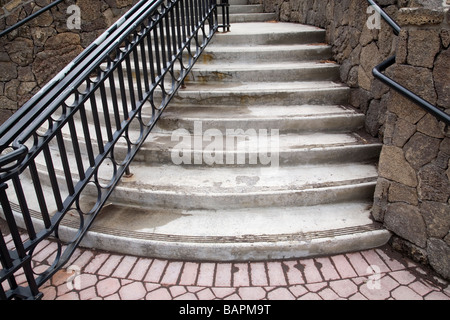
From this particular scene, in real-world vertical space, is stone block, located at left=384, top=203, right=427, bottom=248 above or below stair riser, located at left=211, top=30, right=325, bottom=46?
below

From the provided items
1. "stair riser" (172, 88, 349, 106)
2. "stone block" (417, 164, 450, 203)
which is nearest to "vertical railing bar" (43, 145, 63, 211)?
Result: "stair riser" (172, 88, 349, 106)

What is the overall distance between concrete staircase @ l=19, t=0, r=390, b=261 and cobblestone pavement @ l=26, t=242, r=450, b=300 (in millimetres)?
89

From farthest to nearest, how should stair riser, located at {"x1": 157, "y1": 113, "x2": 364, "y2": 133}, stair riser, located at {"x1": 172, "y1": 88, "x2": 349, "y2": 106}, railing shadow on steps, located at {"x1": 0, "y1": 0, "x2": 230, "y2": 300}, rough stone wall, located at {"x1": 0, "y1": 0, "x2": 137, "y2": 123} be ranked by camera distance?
rough stone wall, located at {"x1": 0, "y1": 0, "x2": 137, "y2": 123}, stair riser, located at {"x1": 172, "y1": 88, "x2": 349, "y2": 106}, stair riser, located at {"x1": 157, "y1": 113, "x2": 364, "y2": 133}, railing shadow on steps, located at {"x1": 0, "y1": 0, "x2": 230, "y2": 300}

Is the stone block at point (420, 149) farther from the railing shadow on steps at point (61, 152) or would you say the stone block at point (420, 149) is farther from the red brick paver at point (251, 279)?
the railing shadow on steps at point (61, 152)

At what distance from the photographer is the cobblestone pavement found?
2.06 meters

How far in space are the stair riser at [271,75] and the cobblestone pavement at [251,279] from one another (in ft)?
7.16

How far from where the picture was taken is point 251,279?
218cm

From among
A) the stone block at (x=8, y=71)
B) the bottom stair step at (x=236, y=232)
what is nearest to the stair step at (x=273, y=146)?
the bottom stair step at (x=236, y=232)

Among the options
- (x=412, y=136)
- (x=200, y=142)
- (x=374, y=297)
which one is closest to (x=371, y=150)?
(x=412, y=136)

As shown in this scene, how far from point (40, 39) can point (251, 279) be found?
4.33 meters

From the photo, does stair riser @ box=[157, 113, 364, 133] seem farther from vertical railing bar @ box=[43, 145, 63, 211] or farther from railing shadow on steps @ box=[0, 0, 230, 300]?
vertical railing bar @ box=[43, 145, 63, 211]

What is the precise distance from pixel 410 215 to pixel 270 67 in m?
2.34

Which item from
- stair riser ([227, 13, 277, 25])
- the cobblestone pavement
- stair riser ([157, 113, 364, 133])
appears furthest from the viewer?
stair riser ([227, 13, 277, 25])

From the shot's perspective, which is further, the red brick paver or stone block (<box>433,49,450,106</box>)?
the red brick paver
